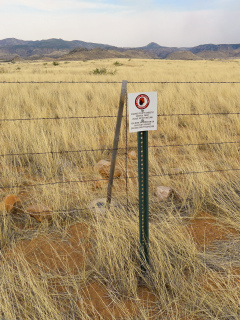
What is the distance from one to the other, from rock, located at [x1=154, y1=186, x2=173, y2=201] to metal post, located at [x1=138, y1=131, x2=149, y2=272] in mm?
1188

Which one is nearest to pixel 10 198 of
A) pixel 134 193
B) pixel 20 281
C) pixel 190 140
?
pixel 20 281

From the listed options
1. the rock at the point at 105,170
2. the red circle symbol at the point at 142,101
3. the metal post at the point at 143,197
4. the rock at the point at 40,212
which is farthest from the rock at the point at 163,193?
the red circle symbol at the point at 142,101

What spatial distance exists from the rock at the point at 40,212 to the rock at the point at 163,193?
1363mm

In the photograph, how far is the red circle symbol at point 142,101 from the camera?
7.66ft

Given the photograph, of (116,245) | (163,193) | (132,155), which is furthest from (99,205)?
(132,155)

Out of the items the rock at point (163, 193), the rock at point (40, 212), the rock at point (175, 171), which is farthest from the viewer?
the rock at point (175, 171)

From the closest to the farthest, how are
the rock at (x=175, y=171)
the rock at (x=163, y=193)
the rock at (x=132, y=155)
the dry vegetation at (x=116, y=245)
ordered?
the dry vegetation at (x=116, y=245)
the rock at (x=163, y=193)
the rock at (x=175, y=171)
the rock at (x=132, y=155)

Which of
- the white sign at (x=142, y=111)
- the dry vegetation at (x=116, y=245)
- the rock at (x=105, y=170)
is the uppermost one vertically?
the white sign at (x=142, y=111)

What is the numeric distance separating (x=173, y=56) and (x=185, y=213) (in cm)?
12154

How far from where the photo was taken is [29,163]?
15.7 ft

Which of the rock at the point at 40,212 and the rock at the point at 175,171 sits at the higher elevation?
the rock at the point at 175,171

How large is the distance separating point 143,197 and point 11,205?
5.59ft

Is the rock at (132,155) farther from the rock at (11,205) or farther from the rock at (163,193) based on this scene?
the rock at (11,205)

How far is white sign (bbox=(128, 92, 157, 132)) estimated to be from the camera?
2.32 metres
